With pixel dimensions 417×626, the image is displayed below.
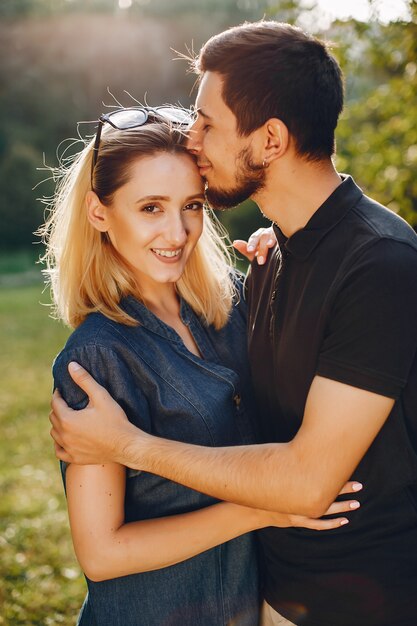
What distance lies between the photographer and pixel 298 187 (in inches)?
96.0

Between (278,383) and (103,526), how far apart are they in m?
0.74

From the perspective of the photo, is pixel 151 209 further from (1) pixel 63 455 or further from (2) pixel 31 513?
(2) pixel 31 513

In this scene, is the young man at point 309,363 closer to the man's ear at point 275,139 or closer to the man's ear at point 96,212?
the man's ear at point 275,139

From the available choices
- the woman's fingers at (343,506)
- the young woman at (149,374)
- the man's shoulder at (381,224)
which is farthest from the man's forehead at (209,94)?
the woman's fingers at (343,506)

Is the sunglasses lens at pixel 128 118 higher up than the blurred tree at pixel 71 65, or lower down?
higher up

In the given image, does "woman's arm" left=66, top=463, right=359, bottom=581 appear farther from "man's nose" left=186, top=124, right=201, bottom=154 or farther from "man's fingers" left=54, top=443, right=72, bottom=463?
"man's nose" left=186, top=124, right=201, bottom=154

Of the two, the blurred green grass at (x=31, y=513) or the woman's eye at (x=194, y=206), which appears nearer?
the woman's eye at (x=194, y=206)

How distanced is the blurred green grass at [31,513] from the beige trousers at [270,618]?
8.36ft

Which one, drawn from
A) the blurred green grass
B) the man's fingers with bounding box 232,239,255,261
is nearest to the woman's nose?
the man's fingers with bounding box 232,239,255,261

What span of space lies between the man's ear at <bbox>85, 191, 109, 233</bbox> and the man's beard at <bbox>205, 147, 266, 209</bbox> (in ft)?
1.35

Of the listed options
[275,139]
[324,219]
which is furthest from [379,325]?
[275,139]

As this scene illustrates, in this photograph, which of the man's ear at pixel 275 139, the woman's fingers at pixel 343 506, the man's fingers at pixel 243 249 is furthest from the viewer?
the man's fingers at pixel 243 249

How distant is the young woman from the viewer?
233 centimetres

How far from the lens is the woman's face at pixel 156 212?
2658 mm
